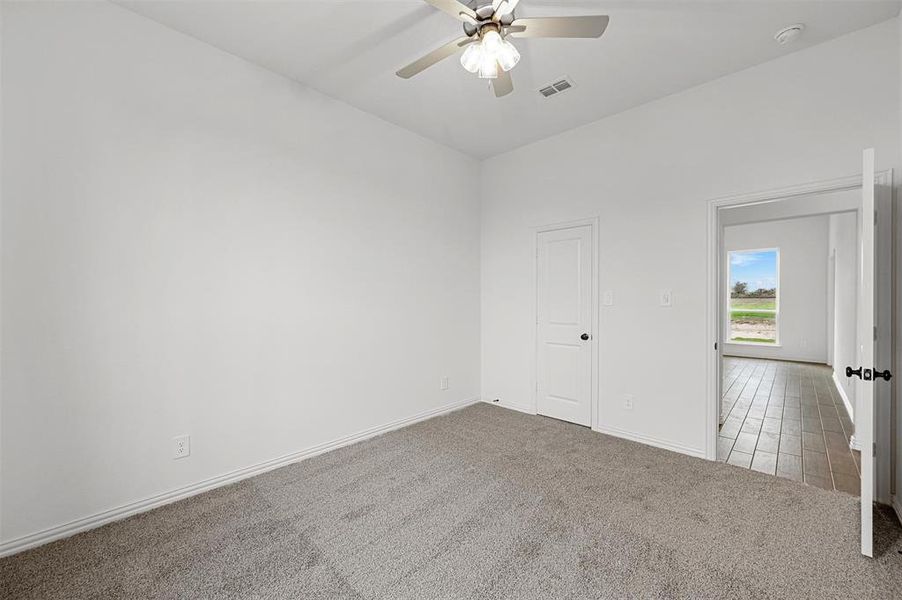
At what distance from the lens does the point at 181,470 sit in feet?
7.82

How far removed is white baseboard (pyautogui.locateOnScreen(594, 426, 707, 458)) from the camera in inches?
117

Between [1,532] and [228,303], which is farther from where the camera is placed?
[228,303]

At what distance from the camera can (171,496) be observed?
7.66 ft

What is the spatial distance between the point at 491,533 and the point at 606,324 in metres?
2.18

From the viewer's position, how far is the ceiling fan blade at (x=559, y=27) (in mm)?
1606

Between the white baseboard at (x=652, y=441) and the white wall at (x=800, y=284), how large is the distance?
5.49m

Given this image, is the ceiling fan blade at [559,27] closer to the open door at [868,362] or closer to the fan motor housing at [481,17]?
the fan motor housing at [481,17]

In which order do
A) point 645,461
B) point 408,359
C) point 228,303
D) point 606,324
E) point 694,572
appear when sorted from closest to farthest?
point 694,572
point 228,303
point 645,461
point 606,324
point 408,359

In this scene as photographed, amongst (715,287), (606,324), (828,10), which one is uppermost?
(828,10)

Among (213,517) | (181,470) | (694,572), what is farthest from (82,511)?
(694,572)

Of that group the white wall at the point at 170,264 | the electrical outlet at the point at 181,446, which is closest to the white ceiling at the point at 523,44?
the white wall at the point at 170,264

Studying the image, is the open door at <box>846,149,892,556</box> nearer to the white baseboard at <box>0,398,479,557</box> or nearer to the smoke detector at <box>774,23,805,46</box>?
the smoke detector at <box>774,23,805,46</box>

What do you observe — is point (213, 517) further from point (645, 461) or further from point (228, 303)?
point (645, 461)

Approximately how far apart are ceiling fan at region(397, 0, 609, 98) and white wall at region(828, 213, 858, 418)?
4.16 metres
